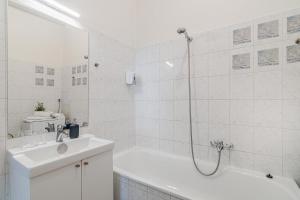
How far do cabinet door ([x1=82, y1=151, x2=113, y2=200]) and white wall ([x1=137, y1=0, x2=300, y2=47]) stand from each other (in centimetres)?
167

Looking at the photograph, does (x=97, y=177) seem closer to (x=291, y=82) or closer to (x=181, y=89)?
(x=181, y=89)

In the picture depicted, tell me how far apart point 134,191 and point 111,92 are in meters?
1.15

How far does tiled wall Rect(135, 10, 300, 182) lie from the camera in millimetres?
1481

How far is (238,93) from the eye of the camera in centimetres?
170

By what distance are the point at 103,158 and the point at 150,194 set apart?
0.52m

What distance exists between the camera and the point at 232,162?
175 cm

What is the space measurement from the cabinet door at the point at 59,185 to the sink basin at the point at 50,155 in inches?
1.8

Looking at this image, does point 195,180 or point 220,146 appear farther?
point 195,180

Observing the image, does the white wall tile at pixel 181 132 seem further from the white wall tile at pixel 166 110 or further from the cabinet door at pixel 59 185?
the cabinet door at pixel 59 185

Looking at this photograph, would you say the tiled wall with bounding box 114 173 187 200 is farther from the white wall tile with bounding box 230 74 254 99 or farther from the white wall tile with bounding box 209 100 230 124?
the white wall tile with bounding box 230 74 254 99

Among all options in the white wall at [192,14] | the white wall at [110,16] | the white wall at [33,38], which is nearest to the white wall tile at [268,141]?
the white wall at [192,14]

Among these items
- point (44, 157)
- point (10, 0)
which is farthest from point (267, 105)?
point (10, 0)

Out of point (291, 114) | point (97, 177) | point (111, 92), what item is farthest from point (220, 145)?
point (111, 92)

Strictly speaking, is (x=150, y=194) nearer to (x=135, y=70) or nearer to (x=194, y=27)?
(x=135, y=70)
